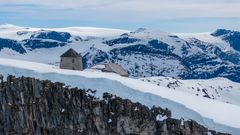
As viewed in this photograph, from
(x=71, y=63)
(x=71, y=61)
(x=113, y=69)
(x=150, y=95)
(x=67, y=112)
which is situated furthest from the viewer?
(x=113, y=69)

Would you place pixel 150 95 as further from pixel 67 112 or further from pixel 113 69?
pixel 113 69

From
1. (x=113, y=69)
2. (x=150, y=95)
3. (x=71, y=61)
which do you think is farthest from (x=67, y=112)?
(x=113, y=69)

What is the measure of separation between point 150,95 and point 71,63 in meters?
33.0

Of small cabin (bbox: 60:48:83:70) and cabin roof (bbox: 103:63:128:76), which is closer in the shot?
small cabin (bbox: 60:48:83:70)

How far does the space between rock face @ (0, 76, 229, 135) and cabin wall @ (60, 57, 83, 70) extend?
30435 millimetres

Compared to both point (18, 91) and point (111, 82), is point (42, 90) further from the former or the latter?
point (111, 82)

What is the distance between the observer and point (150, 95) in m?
60.2

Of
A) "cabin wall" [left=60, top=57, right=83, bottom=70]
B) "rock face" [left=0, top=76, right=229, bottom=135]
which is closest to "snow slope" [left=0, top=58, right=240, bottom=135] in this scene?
"rock face" [left=0, top=76, right=229, bottom=135]

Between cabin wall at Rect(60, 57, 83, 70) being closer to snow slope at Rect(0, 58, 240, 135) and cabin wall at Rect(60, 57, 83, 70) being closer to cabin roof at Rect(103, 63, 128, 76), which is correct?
cabin roof at Rect(103, 63, 128, 76)

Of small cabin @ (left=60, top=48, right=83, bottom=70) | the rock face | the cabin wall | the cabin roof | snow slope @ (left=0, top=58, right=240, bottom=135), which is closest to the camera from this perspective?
snow slope @ (left=0, top=58, right=240, bottom=135)

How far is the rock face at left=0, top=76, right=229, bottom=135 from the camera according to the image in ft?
185

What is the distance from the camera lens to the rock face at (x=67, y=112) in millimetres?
56375

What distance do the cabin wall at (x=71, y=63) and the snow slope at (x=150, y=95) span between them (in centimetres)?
1997

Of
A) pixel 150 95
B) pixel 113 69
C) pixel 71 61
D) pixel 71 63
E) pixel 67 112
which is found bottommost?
pixel 113 69
